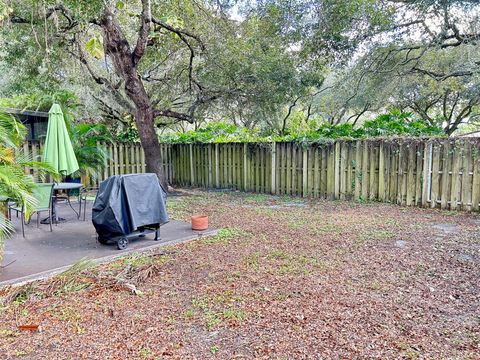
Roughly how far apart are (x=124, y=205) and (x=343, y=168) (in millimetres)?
5284

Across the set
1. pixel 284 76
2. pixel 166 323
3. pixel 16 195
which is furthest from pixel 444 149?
pixel 16 195

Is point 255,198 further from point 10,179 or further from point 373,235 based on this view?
point 10,179

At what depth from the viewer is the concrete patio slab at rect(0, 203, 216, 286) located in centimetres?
367

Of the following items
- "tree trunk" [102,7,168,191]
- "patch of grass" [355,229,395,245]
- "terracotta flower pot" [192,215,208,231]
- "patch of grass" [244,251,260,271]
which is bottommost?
"patch of grass" [244,251,260,271]

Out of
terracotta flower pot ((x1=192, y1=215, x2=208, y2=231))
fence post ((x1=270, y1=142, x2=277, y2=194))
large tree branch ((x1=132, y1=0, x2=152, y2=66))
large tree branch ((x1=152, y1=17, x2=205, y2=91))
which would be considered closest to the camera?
terracotta flower pot ((x1=192, y1=215, x2=208, y2=231))

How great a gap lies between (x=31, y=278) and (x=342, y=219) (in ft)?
15.3

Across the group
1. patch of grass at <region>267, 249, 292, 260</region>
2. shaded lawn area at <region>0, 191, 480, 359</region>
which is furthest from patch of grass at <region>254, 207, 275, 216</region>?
patch of grass at <region>267, 249, 292, 260</region>

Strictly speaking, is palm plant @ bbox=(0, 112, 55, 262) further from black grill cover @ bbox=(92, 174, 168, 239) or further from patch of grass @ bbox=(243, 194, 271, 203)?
patch of grass @ bbox=(243, 194, 271, 203)

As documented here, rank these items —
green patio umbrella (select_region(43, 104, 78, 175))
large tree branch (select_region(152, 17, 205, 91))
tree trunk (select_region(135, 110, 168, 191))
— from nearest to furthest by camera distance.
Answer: green patio umbrella (select_region(43, 104, 78, 175)), large tree branch (select_region(152, 17, 205, 91)), tree trunk (select_region(135, 110, 168, 191))

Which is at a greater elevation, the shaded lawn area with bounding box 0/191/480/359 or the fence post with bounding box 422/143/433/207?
the fence post with bounding box 422/143/433/207

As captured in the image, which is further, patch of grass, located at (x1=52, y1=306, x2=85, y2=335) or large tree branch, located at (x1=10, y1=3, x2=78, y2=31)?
large tree branch, located at (x1=10, y1=3, x2=78, y2=31)

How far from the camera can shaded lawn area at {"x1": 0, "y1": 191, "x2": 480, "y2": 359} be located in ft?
7.55

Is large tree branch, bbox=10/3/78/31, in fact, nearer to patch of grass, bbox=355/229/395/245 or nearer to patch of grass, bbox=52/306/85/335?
patch of grass, bbox=52/306/85/335

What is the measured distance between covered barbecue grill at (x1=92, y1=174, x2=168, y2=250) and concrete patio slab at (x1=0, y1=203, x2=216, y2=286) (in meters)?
0.19
